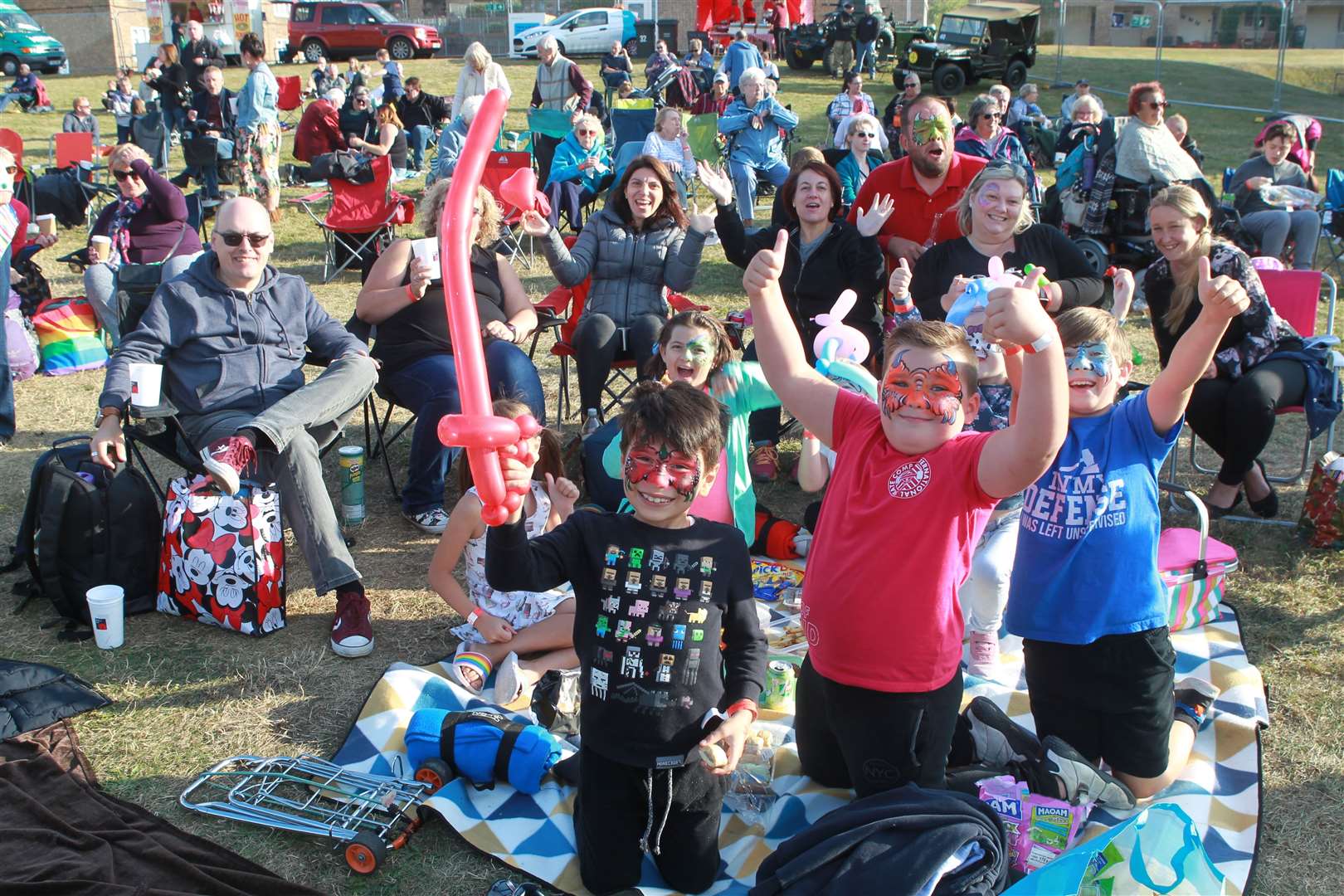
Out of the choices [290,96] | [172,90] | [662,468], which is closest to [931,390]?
[662,468]

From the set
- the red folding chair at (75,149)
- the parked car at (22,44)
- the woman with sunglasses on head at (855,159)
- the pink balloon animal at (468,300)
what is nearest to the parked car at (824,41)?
the woman with sunglasses on head at (855,159)

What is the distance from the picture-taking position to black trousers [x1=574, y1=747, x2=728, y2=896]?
2.55m

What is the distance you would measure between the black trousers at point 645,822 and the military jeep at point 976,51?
62.2 feet

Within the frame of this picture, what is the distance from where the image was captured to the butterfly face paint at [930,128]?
5258 mm

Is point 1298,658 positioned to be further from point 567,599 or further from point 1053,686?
point 567,599

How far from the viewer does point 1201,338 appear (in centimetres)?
242

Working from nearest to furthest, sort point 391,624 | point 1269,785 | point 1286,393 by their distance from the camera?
point 1269,785, point 391,624, point 1286,393

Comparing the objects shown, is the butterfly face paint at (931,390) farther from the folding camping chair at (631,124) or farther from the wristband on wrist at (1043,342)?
the folding camping chair at (631,124)

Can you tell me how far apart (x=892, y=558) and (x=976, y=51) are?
19.9m

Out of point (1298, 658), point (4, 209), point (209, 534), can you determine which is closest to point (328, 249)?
point (4, 209)

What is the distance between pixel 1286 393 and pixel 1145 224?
3.77 metres

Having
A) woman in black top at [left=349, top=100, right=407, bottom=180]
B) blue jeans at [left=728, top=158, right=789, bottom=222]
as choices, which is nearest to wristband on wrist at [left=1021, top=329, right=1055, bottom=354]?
blue jeans at [left=728, top=158, right=789, bottom=222]

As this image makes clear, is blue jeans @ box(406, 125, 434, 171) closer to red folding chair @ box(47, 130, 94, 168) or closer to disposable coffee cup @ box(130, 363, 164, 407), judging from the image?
red folding chair @ box(47, 130, 94, 168)

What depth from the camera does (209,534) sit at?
12.8ft
